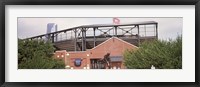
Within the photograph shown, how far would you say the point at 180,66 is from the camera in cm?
405

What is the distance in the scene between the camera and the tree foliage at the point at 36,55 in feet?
13.3

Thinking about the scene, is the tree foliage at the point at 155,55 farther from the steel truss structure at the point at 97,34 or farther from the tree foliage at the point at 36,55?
the tree foliage at the point at 36,55

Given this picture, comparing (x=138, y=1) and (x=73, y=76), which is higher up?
(x=138, y=1)

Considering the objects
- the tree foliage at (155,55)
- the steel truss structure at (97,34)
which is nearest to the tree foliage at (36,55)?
the steel truss structure at (97,34)

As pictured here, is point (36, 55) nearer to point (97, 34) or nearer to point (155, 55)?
point (97, 34)

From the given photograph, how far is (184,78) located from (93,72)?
432 mm

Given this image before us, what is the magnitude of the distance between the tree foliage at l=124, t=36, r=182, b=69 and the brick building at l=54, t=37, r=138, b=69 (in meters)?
0.03

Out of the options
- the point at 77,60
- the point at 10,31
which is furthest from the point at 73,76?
the point at 10,31

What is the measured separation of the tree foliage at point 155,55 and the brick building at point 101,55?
0.03 meters

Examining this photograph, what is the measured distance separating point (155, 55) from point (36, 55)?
57 centimetres

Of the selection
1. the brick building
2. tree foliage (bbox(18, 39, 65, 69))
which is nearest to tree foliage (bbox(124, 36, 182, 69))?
the brick building

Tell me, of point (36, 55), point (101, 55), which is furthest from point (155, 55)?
point (36, 55)

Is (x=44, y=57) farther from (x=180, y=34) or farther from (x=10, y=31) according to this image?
(x=180, y=34)

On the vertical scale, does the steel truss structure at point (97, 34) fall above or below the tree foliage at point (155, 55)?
above
